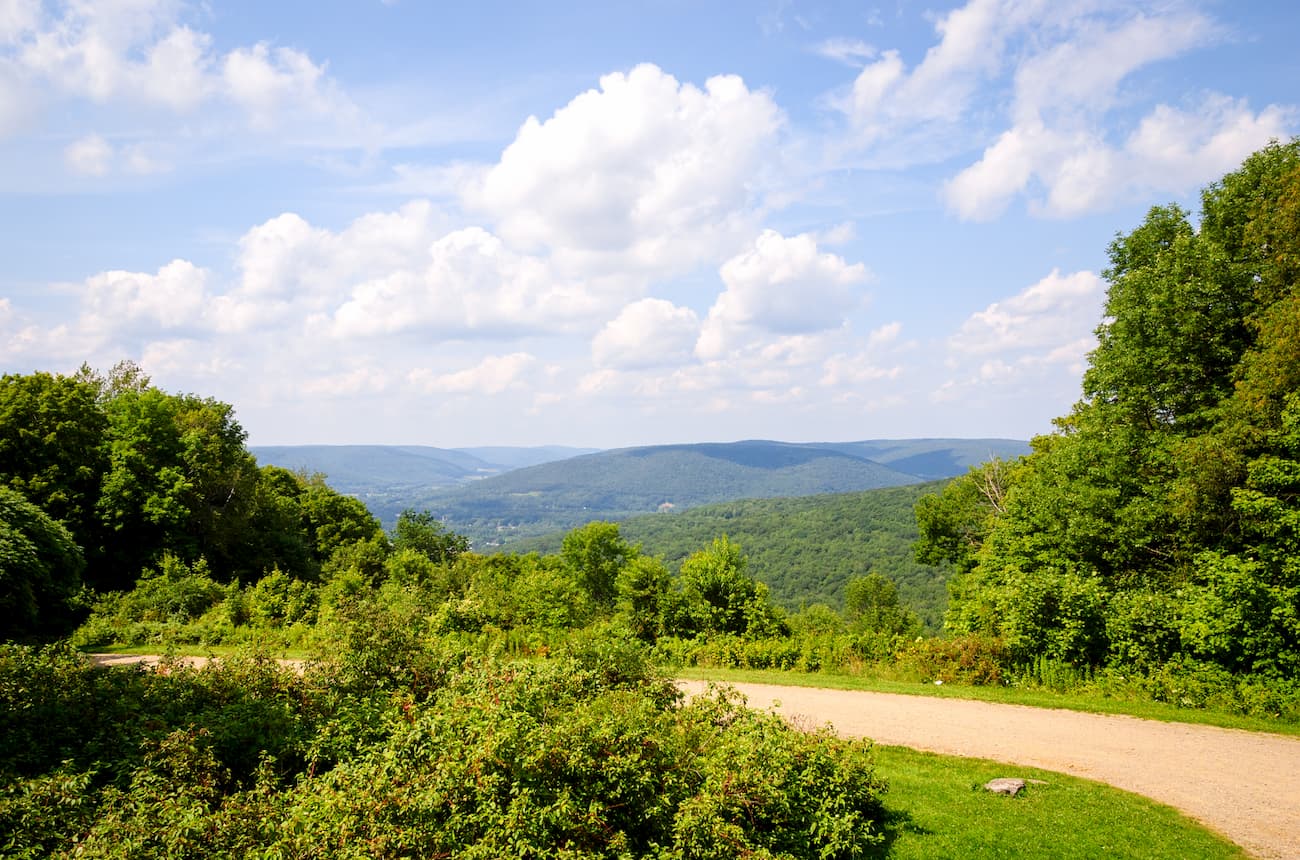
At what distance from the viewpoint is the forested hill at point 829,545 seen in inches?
3898

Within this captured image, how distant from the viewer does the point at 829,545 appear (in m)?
131

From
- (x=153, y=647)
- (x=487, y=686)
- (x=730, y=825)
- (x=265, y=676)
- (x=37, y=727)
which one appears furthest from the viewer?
(x=153, y=647)

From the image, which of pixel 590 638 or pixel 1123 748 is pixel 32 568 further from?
pixel 1123 748

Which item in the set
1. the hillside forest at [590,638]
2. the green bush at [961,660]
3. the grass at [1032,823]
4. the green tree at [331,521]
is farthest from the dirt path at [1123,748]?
the green tree at [331,521]

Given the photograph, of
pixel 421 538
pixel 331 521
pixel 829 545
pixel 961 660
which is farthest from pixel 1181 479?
pixel 829 545

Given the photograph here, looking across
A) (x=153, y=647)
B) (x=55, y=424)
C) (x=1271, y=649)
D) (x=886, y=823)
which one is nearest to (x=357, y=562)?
(x=55, y=424)

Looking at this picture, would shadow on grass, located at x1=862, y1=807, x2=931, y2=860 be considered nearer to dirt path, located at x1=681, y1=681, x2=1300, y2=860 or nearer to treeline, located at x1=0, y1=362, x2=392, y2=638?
dirt path, located at x1=681, y1=681, x2=1300, y2=860

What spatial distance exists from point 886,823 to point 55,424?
3602cm

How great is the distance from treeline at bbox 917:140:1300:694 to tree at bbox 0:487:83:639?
23.3 m

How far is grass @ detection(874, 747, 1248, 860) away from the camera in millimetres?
7164

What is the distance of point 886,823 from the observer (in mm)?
7805

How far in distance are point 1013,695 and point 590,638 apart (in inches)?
363

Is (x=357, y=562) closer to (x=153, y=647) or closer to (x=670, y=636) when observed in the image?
(x=153, y=647)

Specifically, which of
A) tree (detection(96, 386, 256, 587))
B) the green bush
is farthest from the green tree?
the green bush
